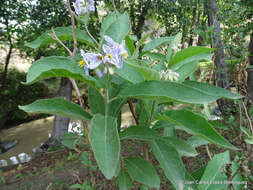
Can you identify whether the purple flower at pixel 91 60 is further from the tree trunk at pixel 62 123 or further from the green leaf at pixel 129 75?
the tree trunk at pixel 62 123

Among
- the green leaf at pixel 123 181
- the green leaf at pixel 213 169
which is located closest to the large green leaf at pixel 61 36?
the green leaf at pixel 123 181

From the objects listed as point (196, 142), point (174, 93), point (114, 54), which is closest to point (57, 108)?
point (114, 54)

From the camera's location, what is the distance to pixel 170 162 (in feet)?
2.16

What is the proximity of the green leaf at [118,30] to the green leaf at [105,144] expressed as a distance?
281 mm

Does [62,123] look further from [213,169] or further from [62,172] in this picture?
[213,169]

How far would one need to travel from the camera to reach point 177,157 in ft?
2.15

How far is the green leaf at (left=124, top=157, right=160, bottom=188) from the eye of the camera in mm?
711

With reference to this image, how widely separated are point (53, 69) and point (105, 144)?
246 mm

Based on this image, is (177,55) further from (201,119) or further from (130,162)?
(130,162)

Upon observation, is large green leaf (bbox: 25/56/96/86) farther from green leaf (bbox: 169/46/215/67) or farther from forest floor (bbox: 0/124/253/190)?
forest floor (bbox: 0/124/253/190)

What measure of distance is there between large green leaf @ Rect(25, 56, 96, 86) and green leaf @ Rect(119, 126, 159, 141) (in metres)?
0.23

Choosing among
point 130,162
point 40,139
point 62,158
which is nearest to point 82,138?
point 130,162

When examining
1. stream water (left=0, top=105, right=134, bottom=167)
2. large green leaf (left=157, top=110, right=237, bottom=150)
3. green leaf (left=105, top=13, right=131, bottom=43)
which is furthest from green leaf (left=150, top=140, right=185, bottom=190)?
stream water (left=0, top=105, right=134, bottom=167)

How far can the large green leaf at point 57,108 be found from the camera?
0.57 metres
